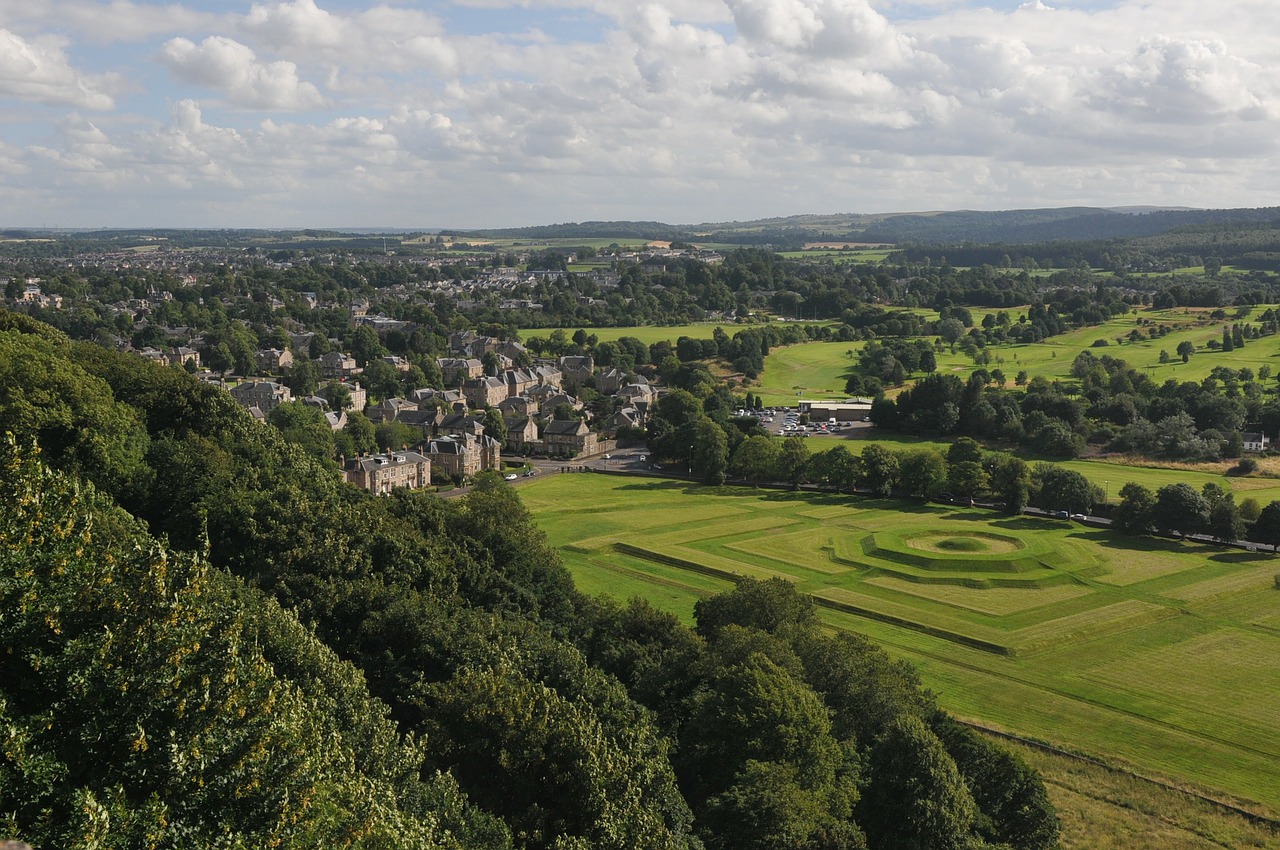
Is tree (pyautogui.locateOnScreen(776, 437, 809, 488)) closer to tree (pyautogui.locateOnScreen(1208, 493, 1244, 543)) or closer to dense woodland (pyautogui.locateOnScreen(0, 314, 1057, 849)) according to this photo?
tree (pyautogui.locateOnScreen(1208, 493, 1244, 543))

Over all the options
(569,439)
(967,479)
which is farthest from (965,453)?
(569,439)

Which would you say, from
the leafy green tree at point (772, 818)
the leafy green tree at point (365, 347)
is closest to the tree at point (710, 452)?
the leafy green tree at point (772, 818)

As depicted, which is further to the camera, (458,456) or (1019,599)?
(458,456)

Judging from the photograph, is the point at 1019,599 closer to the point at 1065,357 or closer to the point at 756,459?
the point at 756,459

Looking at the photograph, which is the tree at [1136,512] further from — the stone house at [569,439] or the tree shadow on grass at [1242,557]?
the stone house at [569,439]

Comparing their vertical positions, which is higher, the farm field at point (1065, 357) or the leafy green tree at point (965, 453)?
the farm field at point (1065, 357)

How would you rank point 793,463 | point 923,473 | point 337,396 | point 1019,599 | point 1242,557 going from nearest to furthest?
point 1019,599 < point 1242,557 < point 923,473 < point 793,463 < point 337,396

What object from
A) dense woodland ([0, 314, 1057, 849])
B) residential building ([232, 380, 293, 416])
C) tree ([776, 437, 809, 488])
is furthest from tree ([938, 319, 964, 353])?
dense woodland ([0, 314, 1057, 849])
